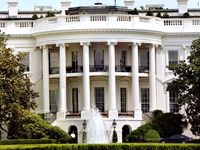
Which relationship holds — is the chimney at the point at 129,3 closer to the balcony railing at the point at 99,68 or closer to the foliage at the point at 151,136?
the balcony railing at the point at 99,68

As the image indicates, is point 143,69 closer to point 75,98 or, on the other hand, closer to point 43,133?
point 75,98

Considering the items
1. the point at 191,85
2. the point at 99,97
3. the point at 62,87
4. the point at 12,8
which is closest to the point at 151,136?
the point at 191,85

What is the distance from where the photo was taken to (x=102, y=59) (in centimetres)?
7625

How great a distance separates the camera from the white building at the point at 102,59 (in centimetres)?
7362

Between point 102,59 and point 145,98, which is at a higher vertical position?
point 102,59

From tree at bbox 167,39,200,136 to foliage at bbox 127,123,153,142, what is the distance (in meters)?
4.44

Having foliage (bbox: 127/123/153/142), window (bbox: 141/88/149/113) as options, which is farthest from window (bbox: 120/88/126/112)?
foliage (bbox: 127/123/153/142)

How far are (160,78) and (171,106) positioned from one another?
2843mm

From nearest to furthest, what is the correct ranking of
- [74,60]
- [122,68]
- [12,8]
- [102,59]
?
[122,68] < [102,59] < [74,60] < [12,8]

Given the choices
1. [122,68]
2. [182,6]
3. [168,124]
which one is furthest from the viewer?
[182,6]

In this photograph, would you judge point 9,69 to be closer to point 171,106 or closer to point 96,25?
point 96,25

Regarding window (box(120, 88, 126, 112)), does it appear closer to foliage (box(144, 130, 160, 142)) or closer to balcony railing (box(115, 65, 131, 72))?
balcony railing (box(115, 65, 131, 72))

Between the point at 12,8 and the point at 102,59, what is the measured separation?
12945 mm

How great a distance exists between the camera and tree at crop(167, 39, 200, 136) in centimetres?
6544
